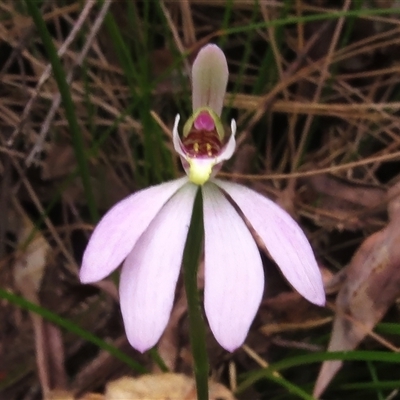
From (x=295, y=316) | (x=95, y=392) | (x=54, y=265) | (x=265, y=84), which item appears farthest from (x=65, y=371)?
(x=265, y=84)

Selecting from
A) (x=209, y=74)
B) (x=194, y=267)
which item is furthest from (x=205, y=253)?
(x=209, y=74)

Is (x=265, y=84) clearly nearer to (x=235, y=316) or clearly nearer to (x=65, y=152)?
(x=65, y=152)

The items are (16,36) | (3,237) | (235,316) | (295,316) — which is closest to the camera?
(235,316)

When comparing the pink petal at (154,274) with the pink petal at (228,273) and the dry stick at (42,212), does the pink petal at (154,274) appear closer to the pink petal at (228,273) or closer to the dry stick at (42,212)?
the pink petal at (228,273)

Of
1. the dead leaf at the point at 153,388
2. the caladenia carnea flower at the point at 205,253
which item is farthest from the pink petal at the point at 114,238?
the dead leaf at the point at 153,388

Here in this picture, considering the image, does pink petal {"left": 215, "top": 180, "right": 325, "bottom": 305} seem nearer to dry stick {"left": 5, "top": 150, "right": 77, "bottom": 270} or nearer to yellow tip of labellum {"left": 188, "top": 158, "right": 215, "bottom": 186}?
yellow tip of labellum {"left": 188, "top": 158, "right": 215, "bottom": 186}

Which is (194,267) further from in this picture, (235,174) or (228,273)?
(235,174)
